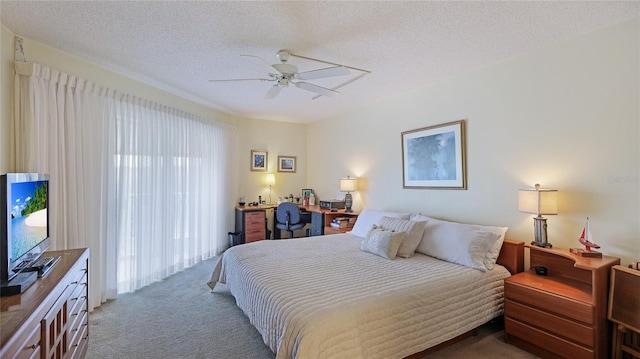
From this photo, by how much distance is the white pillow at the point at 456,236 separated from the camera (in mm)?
2525

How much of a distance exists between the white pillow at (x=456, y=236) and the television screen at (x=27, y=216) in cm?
308

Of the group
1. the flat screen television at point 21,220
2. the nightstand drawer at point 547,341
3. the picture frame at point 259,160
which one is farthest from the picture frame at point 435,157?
the flat screen television at point 21,220

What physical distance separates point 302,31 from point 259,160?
3.69m

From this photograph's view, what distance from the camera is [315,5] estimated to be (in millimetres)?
1903


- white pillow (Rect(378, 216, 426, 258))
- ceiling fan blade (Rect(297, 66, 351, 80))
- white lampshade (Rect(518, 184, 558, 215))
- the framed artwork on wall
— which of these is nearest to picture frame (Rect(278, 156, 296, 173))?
the framed artwork on wall

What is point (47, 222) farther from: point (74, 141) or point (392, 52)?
point (392, 52)

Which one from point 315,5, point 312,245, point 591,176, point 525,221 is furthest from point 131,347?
point 591,176

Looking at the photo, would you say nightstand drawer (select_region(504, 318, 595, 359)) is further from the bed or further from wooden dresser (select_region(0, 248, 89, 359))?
wooden dresser (select_region(0, 248, 89, 359))

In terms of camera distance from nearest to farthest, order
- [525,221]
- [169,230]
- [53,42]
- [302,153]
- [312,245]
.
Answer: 1. [53,42]
2. [525,221]
3. [312,245]
4. [169,230]
5. [302,153]

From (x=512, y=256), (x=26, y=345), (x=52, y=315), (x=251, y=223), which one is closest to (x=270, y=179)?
(x=251, y=223)

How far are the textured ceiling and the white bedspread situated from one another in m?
1.96

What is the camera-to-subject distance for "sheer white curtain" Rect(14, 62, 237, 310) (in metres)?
2.46

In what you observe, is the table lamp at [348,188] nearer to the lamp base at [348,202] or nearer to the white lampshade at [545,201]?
the lamp base at [348,202]

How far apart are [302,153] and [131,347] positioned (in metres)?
4.50
